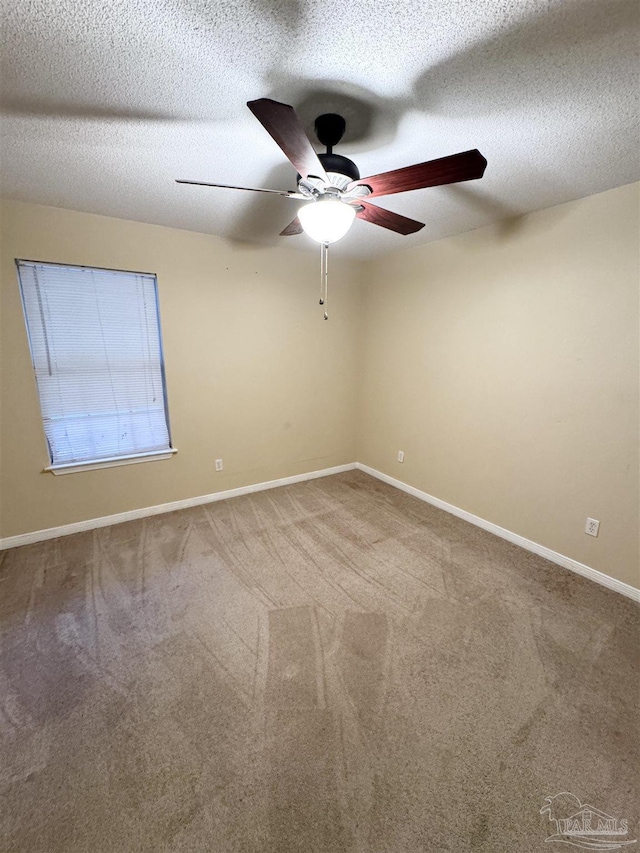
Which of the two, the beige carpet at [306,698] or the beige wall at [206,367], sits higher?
the beige wall at [206,367]

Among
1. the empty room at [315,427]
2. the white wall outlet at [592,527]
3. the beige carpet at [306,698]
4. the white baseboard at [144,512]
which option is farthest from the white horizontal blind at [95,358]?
the white wall outlet at [592,527]

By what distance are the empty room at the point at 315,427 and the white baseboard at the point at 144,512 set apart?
2 centimetres

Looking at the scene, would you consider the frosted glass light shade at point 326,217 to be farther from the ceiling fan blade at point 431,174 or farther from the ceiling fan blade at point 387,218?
the ceiling fan blade at point 387,218

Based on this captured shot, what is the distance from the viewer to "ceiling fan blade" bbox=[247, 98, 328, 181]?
965 mm

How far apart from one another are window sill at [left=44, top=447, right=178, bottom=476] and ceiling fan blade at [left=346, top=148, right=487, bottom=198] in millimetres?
2469

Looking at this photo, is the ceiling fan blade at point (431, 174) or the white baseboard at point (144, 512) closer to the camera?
the ceiling fan blade at point (431, 174)

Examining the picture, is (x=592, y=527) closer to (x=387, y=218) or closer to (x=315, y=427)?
(x=387, y=218)

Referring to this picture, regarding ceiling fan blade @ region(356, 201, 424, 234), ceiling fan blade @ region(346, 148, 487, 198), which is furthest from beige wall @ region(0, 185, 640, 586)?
ceiling fan blade @ region(346, 148, 487, 198)

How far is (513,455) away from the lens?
2547 millimetres

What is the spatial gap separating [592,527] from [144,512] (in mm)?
3395

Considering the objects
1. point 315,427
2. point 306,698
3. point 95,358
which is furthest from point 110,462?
point 306,698

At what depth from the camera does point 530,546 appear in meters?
2.50

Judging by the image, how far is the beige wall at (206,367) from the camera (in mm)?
2342

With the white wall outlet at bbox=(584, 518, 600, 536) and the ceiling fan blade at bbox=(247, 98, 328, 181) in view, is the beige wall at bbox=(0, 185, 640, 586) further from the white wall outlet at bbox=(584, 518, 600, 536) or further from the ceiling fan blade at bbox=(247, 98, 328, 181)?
the ceiling fan blade at bbox=(247, 98, 328, 181)
